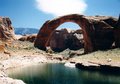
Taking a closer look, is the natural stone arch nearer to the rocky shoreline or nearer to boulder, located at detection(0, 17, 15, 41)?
boulder, located at detection(0, 17, 15, 41)

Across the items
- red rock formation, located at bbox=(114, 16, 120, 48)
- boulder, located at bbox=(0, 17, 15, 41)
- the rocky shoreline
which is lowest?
the rocky shoreline

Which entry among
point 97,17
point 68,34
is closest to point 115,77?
point 97,17

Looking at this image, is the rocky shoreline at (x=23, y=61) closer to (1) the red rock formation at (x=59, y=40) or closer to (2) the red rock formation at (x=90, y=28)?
(2) the red rock formation at (x=90, y=28)

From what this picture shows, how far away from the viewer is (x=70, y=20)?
92.5 meters

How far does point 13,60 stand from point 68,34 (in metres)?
56.4

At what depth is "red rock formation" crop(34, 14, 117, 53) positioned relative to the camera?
3310 inches

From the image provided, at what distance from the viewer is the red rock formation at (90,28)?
8406 centimetres

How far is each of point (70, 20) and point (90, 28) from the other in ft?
30.4

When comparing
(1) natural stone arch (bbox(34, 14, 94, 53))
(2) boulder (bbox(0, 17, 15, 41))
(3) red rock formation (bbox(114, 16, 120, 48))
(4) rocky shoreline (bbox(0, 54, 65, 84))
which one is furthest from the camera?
(2) boulder (bbox(0, 17, 15, 41))

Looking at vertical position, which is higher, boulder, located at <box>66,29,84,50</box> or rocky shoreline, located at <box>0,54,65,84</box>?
boulder, located at <box>66,29,84,50</box>

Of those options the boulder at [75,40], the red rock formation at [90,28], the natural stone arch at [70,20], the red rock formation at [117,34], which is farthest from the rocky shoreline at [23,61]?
the boulder at [75,40]

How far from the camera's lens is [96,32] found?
85.7 m

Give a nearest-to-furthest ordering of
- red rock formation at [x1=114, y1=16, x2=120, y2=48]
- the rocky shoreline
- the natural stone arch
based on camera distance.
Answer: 1. the rocky shoreline
2. red rock formation at [x1=114, y1=16, x2=120, y2=48]
3. the natural stone arch

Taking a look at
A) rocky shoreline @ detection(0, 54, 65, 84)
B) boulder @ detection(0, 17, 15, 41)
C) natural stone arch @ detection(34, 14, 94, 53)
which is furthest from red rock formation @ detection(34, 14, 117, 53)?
rocky shoreline @ detection(0, 54, 65, 84)
